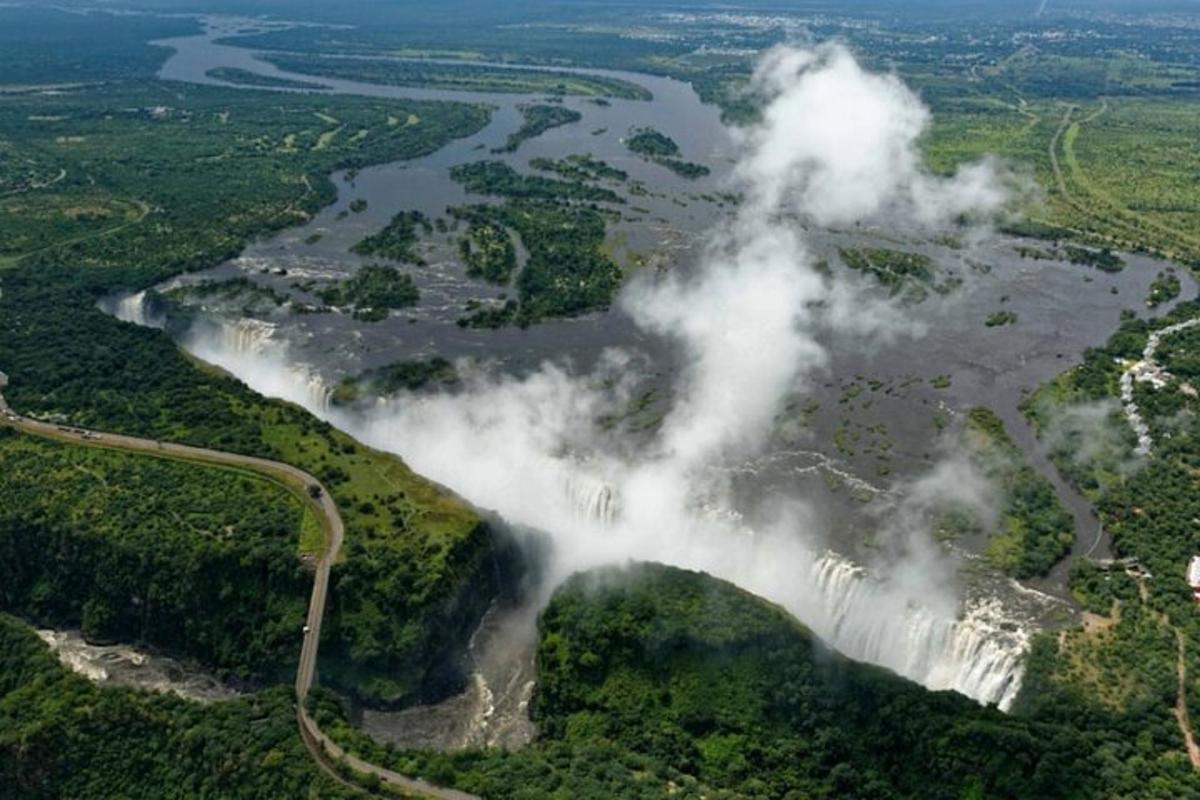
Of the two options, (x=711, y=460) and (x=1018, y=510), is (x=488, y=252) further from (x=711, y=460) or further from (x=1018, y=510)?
(x=1018, y=510)

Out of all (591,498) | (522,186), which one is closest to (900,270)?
(591,498)

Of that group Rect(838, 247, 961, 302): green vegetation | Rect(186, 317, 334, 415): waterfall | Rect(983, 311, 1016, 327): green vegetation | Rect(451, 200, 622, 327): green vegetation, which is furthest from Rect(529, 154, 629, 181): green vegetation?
Rect(186, 317, 334, 415): waterfall

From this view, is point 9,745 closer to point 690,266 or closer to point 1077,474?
point 1077,474

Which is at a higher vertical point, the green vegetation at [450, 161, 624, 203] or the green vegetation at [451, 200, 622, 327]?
the green vegetation at [450, 161, 624, 203]

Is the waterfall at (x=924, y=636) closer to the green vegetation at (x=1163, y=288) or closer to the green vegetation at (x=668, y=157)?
the green vegetation at (x=1163, y=288)

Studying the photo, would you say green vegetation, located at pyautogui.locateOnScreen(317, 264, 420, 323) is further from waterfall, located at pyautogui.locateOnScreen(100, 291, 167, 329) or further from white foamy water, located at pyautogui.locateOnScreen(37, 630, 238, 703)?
white foamy water, located at pyautogui.locateOnScreen(37, 630, 238, 703)

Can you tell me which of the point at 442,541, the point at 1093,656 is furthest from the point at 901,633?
the point at 442,541
